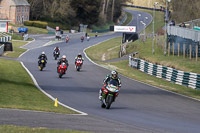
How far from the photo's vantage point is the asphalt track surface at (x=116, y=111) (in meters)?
13.0

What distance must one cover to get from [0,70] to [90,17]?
9303 centimetres

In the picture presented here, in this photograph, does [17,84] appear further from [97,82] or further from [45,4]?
[45,4]

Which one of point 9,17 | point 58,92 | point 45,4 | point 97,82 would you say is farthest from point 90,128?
point 45,4

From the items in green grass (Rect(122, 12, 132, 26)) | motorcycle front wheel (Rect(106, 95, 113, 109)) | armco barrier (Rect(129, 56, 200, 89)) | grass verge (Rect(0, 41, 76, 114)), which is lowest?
armco barrier (Rect(129, 56, 200, 89))

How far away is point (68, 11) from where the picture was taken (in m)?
116

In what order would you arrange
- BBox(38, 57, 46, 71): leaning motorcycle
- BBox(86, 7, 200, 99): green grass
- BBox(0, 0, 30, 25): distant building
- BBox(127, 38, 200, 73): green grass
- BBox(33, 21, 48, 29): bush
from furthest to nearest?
BBox(33, 21, 48, 29): bush → BBox(0, 0, 30, 25): distant building → BBox(127, 38, 200, 73): green grass → BBox(38, 57, 46, 71): leaning motorcycle → BBox(86, 7, 200, 99): green grass

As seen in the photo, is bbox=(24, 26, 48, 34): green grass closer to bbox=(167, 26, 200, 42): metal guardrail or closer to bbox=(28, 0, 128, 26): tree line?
bbox=(28, 0, 128, 26): tree line

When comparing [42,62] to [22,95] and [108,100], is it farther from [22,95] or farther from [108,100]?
[108,100]

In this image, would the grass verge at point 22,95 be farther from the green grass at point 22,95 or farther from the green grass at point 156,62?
the green grass at point 156,62

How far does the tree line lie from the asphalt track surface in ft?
275

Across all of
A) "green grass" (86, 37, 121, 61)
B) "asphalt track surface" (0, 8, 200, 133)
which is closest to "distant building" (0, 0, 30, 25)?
"green grass" (86, 37, 121, 61)

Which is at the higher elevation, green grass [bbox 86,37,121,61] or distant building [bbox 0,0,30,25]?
distant building [bbox 0,0,30,25]

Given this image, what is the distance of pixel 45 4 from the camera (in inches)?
4574

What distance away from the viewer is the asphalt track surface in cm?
1303
